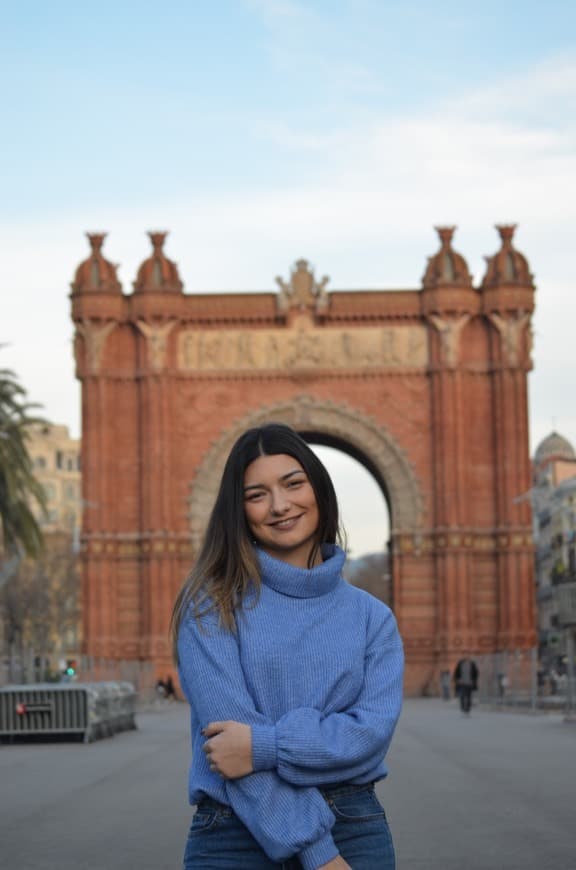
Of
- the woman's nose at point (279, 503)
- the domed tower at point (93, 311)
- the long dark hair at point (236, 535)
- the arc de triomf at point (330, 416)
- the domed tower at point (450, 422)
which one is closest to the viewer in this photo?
the long dark hair at point (236, 535)

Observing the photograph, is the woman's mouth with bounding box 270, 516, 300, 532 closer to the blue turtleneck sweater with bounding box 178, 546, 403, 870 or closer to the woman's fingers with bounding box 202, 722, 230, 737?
the blue turtleneck sweater with bounding box 178, 546, 403, 870

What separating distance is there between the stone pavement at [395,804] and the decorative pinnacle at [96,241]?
32956 millimetres

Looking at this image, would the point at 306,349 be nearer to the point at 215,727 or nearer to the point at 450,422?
the point at 450,422

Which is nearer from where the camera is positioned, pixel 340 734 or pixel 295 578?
pixel 340 734

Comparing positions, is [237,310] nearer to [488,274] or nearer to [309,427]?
[309,427]

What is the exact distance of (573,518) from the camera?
100 m

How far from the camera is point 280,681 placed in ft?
15.3

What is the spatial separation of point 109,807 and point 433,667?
41254 millimetres

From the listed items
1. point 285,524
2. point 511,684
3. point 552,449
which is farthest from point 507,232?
A: point 552,449

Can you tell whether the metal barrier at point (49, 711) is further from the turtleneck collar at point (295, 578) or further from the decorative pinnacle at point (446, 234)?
the decorative pinnacle at point (446, 234)

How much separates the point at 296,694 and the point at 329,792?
0.95 feet

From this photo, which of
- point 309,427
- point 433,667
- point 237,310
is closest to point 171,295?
point 237,310

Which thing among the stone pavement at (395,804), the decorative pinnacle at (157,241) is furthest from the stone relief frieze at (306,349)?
the stone pavement at (395,804)

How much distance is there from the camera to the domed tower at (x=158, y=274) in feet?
190
